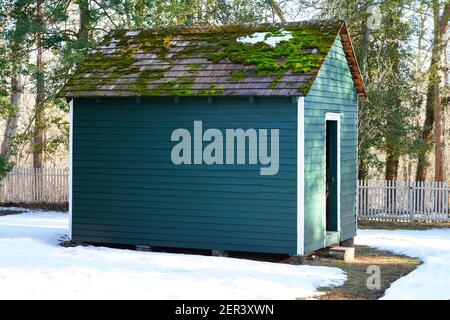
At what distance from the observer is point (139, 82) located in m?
14.5

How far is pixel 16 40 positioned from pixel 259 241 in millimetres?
12169

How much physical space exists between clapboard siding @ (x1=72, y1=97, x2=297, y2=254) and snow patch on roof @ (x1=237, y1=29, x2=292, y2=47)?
1.51 meters

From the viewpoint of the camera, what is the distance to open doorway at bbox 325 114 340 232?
50.1 feet

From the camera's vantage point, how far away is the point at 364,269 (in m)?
13.6

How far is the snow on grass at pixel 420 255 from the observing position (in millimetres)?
11188

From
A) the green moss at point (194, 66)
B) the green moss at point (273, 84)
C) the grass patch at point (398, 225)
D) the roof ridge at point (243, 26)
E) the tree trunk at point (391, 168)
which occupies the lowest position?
the grass patch at point (398, 225)

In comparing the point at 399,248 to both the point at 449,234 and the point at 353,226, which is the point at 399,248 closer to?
the point at 353,226

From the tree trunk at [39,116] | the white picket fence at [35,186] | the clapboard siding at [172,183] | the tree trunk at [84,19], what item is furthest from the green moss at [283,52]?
the white picket fence at [35,186]

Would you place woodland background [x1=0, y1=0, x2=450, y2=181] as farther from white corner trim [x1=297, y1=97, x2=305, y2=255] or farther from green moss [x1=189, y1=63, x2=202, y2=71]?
white corner trim [x1=297, y1=97, x2=305, y2=255]

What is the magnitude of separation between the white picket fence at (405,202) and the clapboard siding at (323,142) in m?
6.63

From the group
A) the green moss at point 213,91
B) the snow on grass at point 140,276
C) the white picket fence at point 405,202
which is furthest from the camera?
the white picket fence at point 405,202
